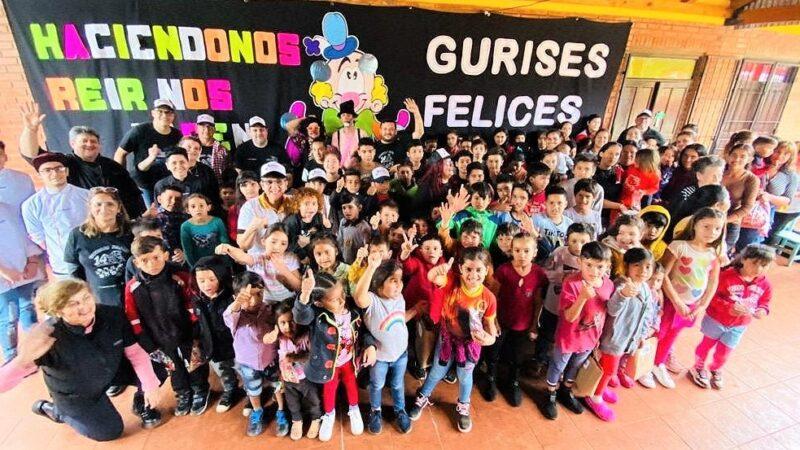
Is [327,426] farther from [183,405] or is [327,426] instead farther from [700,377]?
[700,377]

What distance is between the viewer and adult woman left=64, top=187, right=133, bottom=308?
238 centimetres

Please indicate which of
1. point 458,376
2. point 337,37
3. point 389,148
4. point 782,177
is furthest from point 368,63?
point 782,177

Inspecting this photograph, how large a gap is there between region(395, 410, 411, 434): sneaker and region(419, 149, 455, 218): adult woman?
1708mm

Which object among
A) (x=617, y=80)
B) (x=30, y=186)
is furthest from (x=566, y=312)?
(x=617, y=80)

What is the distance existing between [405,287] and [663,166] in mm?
3679

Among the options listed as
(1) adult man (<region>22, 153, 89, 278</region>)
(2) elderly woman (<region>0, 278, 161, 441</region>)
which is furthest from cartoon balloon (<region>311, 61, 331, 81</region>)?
(2) elderly woman (<region>0, 278, 161, 441</region>)

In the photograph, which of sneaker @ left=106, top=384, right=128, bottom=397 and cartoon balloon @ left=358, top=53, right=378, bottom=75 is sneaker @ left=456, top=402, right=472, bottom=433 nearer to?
sneaker @ left=106, top=384, right=128, bottom=397

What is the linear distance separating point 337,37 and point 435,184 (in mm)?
2402

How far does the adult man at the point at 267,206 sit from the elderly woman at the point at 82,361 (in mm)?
924

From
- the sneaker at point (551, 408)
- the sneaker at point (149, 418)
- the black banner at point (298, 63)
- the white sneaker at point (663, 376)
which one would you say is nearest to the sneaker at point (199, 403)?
the sneaker at point (149, 418)

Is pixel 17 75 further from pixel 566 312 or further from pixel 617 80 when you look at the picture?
pixel 617 80

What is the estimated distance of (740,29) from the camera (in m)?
6.27

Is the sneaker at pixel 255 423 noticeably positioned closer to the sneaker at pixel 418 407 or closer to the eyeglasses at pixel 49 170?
the sneaker at pixel 418 407

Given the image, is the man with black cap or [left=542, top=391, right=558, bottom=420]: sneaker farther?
the man with black cap
